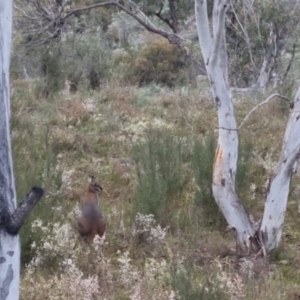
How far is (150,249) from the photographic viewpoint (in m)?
5.12

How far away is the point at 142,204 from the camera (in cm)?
559

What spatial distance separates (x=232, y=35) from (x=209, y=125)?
518cm

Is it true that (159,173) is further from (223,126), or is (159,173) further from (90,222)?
(223,126)

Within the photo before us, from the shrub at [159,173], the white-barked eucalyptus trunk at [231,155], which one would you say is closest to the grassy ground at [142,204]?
the shrub at [159,173]

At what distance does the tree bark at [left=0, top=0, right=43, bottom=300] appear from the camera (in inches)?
82.9

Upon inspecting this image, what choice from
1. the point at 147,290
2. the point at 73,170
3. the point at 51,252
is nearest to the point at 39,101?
the point at 73,170

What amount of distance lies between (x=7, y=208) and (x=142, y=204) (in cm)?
349

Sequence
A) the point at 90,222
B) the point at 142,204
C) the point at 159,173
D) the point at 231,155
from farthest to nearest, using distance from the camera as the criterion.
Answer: the point at 159,173, the point at 142,204, the point at 90,222, the point at 231,155

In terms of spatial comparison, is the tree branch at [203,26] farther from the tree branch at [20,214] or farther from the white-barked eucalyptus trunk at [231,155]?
the tree branch at [20,214]

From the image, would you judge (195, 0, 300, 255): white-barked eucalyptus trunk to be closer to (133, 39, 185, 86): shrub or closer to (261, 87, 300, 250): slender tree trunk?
(261, 87, 300, 250): slender tree trunk

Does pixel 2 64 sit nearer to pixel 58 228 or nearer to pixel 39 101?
pixel 58 228

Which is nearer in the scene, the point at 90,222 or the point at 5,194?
the point at 5,194

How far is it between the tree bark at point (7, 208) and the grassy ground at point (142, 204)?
167 cm

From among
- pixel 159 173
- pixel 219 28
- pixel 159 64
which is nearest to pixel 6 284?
pixel 219 28
